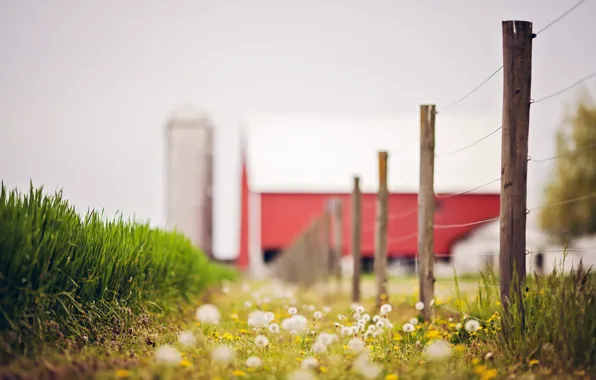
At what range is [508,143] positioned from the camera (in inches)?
205

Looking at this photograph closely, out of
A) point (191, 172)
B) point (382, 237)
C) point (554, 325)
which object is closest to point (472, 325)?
point (554, 325)

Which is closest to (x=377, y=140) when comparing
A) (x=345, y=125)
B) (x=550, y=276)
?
(x=345, y=125)

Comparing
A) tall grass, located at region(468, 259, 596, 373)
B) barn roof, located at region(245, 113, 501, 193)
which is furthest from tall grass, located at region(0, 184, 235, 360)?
barn roof, located at region(245, 113, 501, 193)

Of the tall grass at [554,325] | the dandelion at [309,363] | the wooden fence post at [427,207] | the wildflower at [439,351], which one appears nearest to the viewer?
the dandelion at [309,363]

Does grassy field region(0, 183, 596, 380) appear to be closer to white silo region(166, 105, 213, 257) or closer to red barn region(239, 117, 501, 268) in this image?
white silo region(166, 105, 213, 257)

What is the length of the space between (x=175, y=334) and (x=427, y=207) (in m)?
2.68

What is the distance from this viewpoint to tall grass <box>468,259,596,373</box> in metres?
4.34

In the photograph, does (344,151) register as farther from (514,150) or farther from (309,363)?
(309,363)

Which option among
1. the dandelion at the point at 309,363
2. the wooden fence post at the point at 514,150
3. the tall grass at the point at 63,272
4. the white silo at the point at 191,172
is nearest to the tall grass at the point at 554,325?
the wooden fence post at the point at 514,150

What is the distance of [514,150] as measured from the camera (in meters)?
5.18

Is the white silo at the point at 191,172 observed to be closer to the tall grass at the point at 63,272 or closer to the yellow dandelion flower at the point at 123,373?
the tall grass at the point at 63,272

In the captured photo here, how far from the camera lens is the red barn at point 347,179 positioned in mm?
27031

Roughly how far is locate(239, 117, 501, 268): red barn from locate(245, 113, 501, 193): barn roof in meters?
0.04

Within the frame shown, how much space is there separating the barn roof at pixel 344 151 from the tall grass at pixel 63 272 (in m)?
21.2
